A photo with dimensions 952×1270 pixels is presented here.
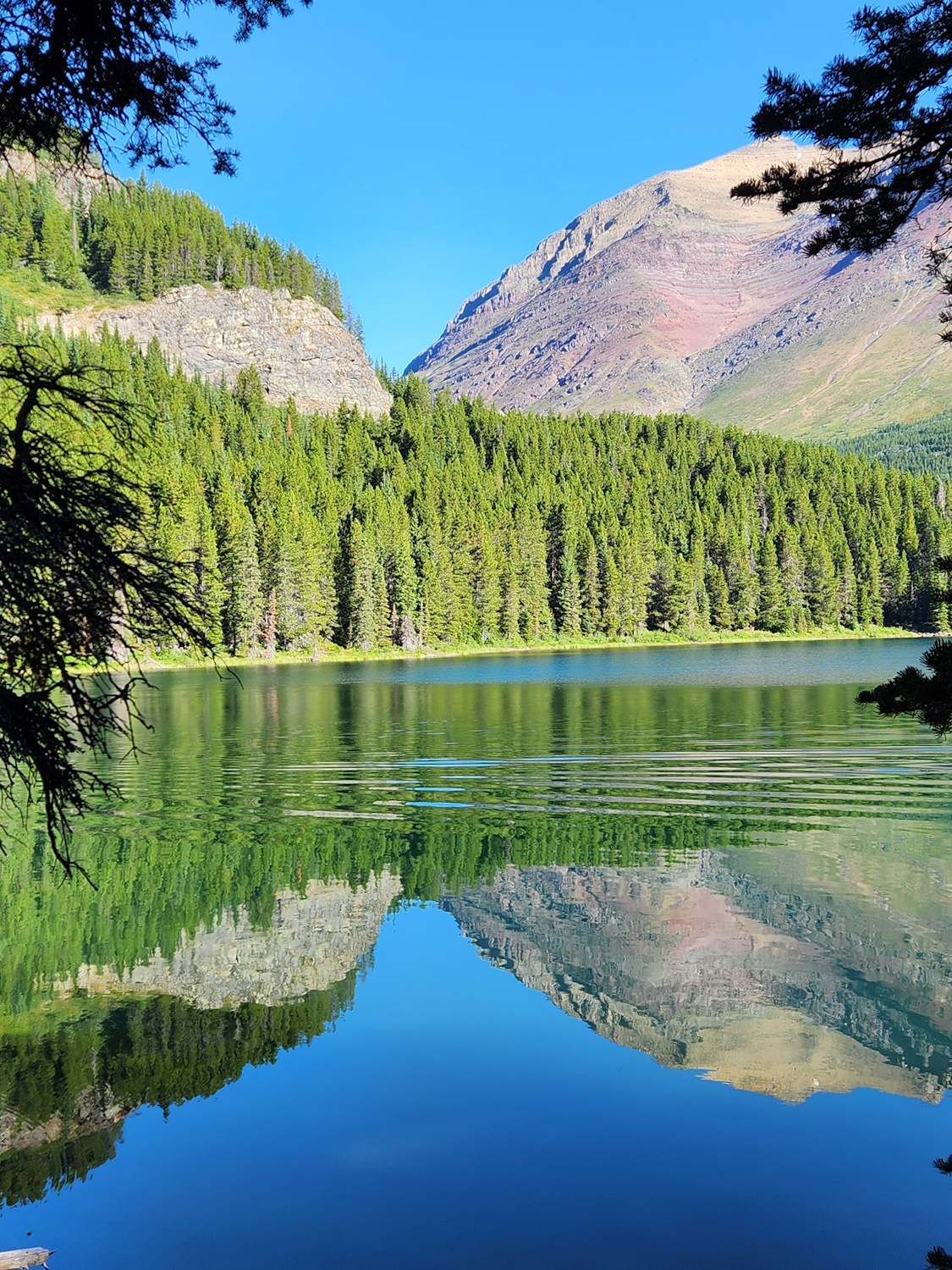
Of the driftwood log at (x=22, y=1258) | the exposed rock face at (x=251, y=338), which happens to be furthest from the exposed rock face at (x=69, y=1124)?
the exposed rock face at (x=251, y=338)

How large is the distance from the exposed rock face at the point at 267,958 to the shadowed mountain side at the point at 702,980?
5.78 feet

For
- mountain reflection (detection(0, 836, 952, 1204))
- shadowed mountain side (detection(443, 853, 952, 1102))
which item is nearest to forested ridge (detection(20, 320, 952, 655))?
mountain reflection (detection(0, 836, 952, 1204))

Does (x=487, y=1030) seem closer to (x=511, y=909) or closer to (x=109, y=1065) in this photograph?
(x=109, y=1065)

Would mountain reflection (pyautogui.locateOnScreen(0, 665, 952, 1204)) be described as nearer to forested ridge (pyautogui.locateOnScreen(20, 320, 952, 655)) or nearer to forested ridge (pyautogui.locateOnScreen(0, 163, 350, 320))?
forested ridge (pyautogui.locateOnScreen(20, 320, 952, 655))

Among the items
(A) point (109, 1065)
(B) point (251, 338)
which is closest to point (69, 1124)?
(A) point (109, 1065)

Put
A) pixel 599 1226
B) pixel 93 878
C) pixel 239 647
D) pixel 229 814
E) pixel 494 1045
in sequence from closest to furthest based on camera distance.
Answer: pixel 599 1226 < pixel 494 1045 < pixel 93 878 < pixel 229 814 < pixel 239 647

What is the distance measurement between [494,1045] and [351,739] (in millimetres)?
25645

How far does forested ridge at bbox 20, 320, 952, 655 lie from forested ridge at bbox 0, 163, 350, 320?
27.3 m

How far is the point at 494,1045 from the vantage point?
11.4 metres

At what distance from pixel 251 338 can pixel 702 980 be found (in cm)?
17631

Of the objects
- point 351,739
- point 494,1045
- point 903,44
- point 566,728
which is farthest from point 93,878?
point 566,728

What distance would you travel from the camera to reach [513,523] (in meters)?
134

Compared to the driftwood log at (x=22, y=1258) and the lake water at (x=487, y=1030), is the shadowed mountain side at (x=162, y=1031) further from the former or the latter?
the driftwood log at (x=22, y=1258)

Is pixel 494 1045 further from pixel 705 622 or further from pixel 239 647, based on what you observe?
pixel 705 622
